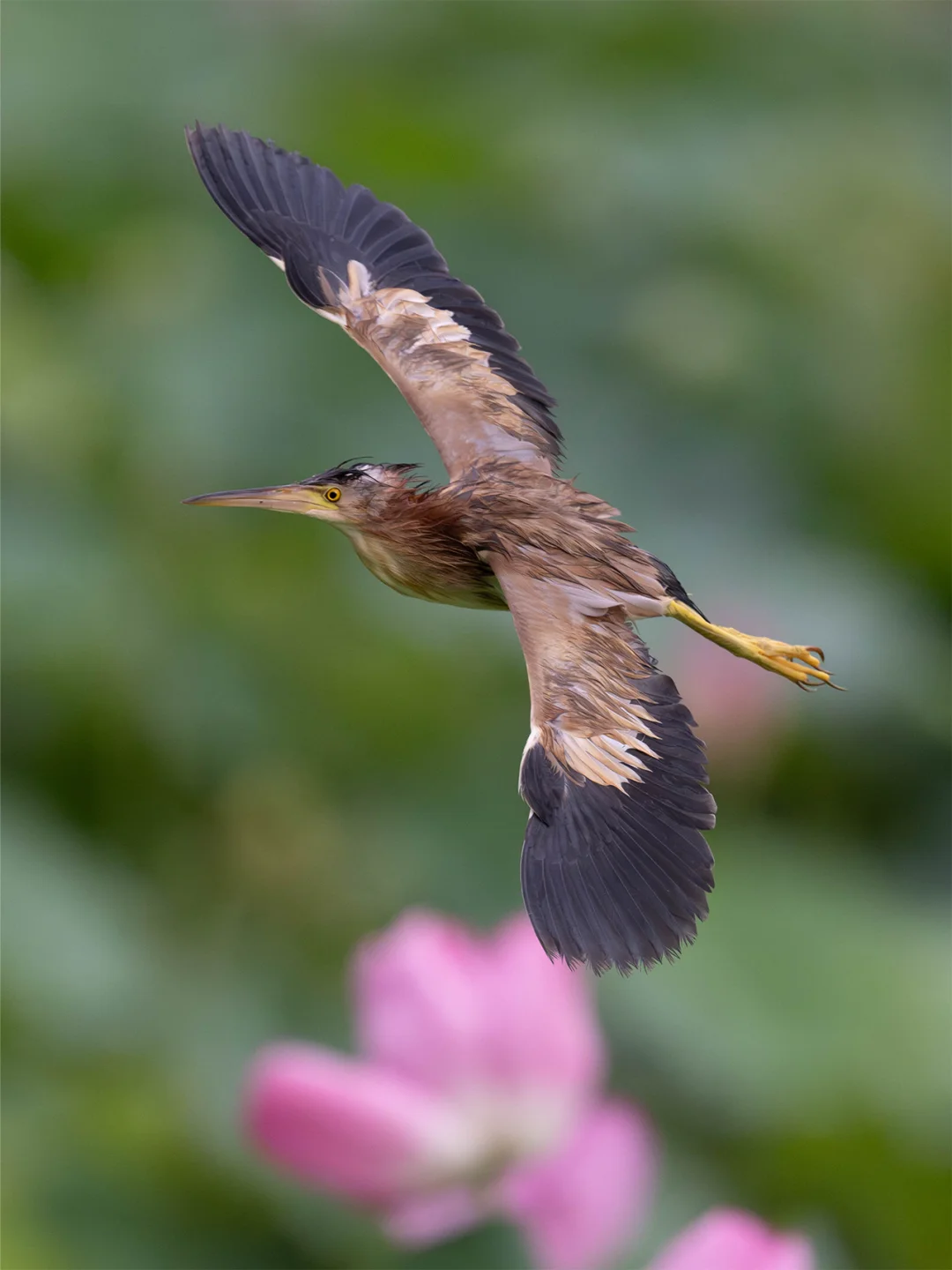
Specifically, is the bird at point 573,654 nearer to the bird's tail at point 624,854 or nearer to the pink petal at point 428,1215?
the bird's tail at point 624,854

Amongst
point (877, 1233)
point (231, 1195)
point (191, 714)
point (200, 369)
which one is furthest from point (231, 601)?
point (877, 1233)

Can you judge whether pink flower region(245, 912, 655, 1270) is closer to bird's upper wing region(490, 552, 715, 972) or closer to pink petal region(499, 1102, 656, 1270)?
pink petal region(499, 1102, 656, 1270)

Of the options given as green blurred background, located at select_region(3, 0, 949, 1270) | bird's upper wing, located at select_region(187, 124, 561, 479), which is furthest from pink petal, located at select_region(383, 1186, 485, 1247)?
bird's upper wing, located at select_region(187, 124, 561, 479)

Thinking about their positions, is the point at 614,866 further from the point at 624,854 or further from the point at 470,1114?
the point at 470,1114

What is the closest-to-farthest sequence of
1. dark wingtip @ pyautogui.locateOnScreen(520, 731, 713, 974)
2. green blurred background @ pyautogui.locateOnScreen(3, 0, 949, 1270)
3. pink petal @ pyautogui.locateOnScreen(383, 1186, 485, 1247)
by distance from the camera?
dark wingtip @ pyautogui.locateOnScreen(520, 731, 713, 974)
pink petal @ pyautogui.locateOnScreen(383, 1186, 485, 1247)
green blurred background @ pyautogui.locateOnScreen(3, 0, 949, 1270)

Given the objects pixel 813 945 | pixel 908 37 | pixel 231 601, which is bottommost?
pixel 813 945

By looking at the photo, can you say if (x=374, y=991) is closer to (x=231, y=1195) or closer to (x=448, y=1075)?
(x=448, y=1075)

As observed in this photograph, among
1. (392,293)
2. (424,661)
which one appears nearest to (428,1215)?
(392,293)
